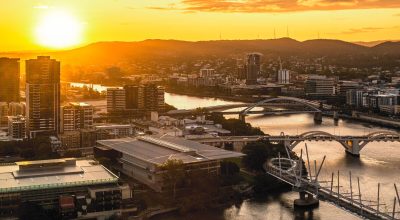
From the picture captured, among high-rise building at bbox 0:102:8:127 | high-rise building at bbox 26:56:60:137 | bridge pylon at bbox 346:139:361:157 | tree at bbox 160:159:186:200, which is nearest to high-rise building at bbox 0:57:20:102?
high-rise building at bbox 0:102:8:127

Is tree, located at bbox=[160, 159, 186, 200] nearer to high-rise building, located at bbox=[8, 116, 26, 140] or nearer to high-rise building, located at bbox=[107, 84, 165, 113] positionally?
high-rise building, located at bbox=[8, 116, 26, 140]

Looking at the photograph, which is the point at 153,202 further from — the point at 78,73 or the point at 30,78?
the point at 78,73

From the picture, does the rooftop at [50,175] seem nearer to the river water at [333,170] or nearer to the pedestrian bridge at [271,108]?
the river water at [333,170]

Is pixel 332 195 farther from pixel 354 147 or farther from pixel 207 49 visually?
pixel 207 49

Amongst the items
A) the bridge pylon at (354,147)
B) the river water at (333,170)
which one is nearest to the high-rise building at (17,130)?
the river water at (333,170)

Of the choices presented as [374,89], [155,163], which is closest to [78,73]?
[374,89]

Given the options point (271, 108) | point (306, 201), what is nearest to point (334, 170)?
point (306, 201)
